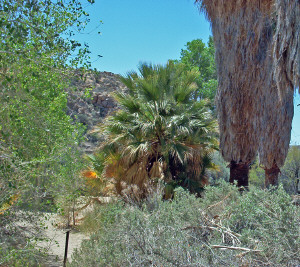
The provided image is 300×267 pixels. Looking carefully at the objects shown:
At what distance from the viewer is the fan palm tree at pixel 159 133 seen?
11.1m

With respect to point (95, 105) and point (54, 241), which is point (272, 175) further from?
point (95, 105)

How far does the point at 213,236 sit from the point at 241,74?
609 centimetres

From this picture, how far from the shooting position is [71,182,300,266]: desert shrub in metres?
3.91

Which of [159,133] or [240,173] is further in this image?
[159,133]

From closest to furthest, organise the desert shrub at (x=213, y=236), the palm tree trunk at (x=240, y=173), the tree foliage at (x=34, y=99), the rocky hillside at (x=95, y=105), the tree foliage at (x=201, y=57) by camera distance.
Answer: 1. the desert shrub at (x=213, y=236)
2. the tree foliage at (x=34, y=99)
3. the palm tree trunk at (x=240, y=173)
4. the tree foliage at (x=201, y=57)
5. the rocky hillside at (x=95, y=105)

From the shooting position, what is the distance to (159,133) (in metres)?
11.5

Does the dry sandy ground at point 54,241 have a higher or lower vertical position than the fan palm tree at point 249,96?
lower

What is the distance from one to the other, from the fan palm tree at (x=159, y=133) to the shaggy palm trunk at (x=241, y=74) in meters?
1.26

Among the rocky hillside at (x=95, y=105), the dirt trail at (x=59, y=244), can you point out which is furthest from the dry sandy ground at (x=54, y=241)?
the rocky hillside at (x=95, y=105)

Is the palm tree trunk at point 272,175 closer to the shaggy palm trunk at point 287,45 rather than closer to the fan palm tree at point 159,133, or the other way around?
the fan palm tree at point 159,133

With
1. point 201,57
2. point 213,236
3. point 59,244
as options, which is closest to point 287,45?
point 213,236

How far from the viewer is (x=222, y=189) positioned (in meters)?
6.52

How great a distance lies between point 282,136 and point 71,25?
649 centimetres

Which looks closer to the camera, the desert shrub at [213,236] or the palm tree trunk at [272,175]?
the desert shrub at [213,236]
